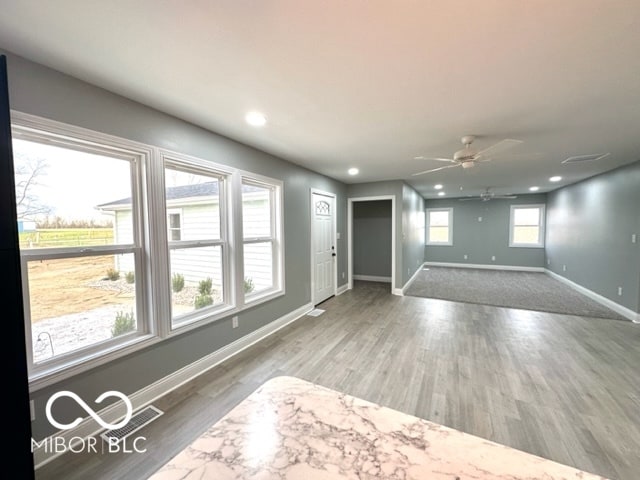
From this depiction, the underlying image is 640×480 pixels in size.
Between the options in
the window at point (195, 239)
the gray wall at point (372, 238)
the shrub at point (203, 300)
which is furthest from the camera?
the gray wall at point (372, 238)

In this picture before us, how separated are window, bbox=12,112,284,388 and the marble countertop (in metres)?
1.80

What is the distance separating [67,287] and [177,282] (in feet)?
2.70

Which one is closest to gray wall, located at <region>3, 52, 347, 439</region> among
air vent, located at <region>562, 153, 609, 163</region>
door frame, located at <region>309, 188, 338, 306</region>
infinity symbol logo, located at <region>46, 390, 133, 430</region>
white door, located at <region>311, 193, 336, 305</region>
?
infinity symbol logo, located at <region>46, 390, 133, 430</region>

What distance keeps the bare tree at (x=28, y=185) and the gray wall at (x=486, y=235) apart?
31.1 feet

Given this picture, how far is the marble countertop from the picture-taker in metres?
0.56

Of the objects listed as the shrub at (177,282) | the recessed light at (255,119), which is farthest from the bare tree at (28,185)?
the recessed light at (255,119)

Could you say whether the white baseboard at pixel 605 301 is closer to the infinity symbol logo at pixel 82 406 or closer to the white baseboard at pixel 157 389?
the white baseboard at pixel 157 389

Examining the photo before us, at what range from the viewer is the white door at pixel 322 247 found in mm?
4684

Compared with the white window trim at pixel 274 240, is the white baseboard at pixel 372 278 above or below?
below

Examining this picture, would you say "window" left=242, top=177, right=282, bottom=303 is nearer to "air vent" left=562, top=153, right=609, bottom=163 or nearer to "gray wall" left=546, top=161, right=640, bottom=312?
"air vent" left=562, top=153, right=609, bottom=163

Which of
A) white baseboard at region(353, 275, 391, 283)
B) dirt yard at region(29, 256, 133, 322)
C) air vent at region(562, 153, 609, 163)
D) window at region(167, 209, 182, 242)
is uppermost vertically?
air vent at region(562, 153, 609, 163)

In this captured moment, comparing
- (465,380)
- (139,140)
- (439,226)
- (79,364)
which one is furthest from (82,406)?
(439,226)

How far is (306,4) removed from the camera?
122 centimetres

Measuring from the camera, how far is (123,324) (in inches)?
85.2
